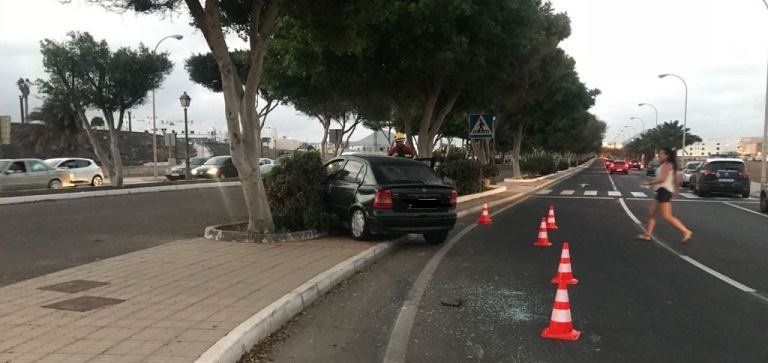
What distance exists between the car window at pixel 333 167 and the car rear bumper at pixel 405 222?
1.92 metres

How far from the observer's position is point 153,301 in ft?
19.4

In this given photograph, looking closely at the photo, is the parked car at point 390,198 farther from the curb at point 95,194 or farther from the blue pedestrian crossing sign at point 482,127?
the curb at point 95,194

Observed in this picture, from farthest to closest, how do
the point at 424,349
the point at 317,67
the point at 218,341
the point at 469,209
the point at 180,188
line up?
the point at 180,188
the point at 317,67
the point at 469,209
the point at 424,349
the point at 218,341

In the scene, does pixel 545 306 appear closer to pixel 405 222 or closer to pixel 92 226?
pixel 405 222

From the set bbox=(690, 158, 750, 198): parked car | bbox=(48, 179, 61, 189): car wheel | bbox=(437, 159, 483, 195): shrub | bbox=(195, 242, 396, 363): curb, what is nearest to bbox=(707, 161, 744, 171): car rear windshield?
bbox=(690, 158, 750, 198): parked car

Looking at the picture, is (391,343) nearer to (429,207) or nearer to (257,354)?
(257,354)

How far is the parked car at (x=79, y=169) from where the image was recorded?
27.4m

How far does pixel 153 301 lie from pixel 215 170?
29.9 m

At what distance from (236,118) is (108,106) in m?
18.0

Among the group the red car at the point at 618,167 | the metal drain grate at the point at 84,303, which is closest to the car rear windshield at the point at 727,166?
the metal drain grate at the point at 84,303

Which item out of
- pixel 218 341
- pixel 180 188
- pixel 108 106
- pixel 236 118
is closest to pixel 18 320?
pixel 218 341

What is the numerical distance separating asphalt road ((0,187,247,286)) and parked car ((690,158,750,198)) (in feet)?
65.6

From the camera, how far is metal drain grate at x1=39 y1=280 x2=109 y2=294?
6.45 metres

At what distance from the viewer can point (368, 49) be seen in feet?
57.2
